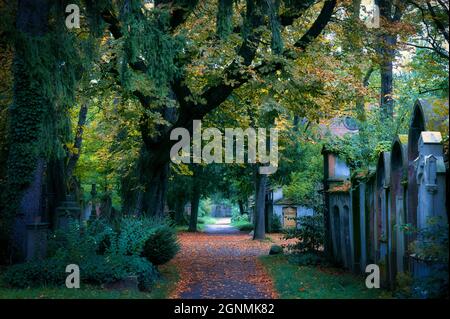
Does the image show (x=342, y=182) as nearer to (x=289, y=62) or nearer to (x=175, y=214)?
(x=289, y=62)

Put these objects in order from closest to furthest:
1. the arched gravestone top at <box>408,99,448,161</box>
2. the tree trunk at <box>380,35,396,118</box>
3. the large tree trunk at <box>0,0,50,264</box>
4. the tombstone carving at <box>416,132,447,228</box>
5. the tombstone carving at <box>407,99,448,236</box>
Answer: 1. the tombstone carving at <box>416,132,447,228</box>
2. the arched gravestone top at <box>408,99,448,161</box>
3. the tombstone carving at <box>407,99,448,236</box>
4. the large tree trunk at <box>0,0,50,264</box>
5. the tree trunk at <box>380,35,396,118</box>

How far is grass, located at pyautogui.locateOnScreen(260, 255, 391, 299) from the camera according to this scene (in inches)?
409

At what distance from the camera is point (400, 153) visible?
1024cm

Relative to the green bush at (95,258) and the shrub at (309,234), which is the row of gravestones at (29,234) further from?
the shrub at (309,234)

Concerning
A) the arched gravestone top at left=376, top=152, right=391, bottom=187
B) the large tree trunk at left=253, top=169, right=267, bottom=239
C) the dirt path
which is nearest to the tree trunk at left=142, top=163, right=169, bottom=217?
the dirt path

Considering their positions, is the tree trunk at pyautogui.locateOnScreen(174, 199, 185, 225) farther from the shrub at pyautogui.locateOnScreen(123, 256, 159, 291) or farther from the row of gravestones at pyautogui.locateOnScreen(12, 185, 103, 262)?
the shrub at pyautogui.locateOnScreen(123, 256, 159, 291)

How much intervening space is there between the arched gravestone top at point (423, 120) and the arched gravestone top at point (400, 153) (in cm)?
31

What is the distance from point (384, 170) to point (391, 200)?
795 millimetres

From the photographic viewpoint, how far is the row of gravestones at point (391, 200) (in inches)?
319

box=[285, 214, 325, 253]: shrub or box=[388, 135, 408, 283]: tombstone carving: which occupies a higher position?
box=[388, 135, 408, 283]: tombstone carving

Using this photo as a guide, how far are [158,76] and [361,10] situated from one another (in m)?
8.31

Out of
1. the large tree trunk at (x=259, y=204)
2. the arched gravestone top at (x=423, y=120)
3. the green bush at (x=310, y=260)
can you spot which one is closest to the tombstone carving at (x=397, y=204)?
the arched gravestone top at (x=423, y=120)

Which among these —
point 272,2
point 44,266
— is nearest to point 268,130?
point 272,2

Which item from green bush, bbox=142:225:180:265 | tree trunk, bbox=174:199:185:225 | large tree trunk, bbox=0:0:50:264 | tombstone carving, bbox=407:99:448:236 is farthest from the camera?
tree trunk, bbox=174:199:185:225
